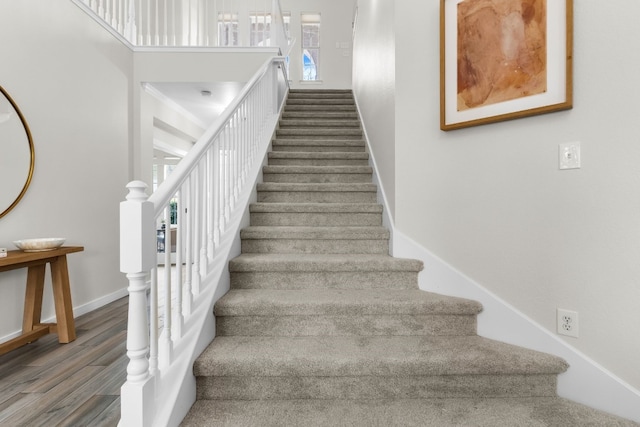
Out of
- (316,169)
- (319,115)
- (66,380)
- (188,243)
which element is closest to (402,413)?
(188,243)

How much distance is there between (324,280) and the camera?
2000 millimetres

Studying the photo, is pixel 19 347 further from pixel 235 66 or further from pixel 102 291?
pixel 235 66

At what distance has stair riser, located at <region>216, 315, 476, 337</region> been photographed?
1.67 m

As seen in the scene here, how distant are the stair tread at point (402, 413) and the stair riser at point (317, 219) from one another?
4.43ft

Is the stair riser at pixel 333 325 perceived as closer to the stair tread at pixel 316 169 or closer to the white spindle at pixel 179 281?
the white spindle at pixel 179 281

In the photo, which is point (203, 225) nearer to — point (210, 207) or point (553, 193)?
point (210, 207)

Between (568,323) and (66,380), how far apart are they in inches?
101

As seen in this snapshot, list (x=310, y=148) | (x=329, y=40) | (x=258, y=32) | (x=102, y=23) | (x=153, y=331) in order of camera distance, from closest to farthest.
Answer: (x=153, y=331) < (x=102, y=23) < (x=310, y=148) < (x=258, y=32) < (x=329, y=40)

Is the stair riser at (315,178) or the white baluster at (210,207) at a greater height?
the stair riser at (315,178)

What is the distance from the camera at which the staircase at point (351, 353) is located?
132cm

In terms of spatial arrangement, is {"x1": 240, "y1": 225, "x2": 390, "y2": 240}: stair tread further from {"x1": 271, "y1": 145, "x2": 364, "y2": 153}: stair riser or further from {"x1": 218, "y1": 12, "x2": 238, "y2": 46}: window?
{"x1": 218, "y1": 12, "x2": 238, "y2": 46}: window

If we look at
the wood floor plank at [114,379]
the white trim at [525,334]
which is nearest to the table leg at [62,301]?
the wood floor plank at [114,379]

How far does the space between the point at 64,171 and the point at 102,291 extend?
1.22 meters

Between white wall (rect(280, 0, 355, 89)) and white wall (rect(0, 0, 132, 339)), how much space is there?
4632 millimetres
